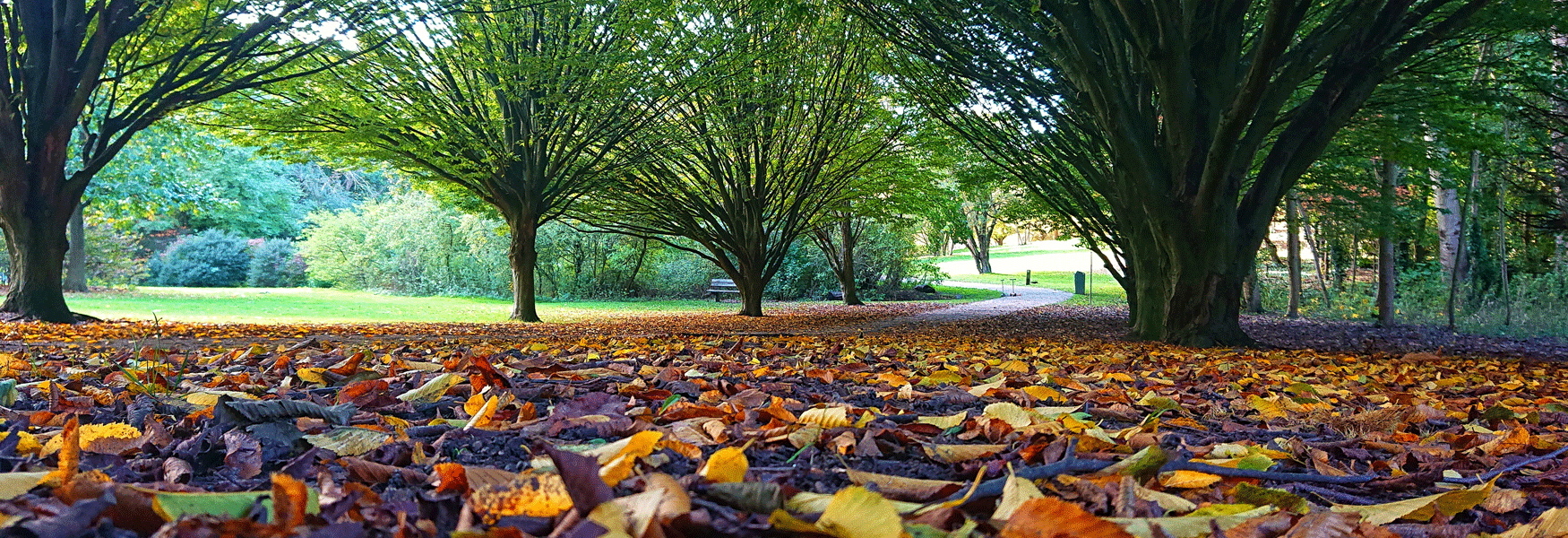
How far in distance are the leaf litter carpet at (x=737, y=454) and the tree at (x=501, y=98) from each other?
702 centimetres

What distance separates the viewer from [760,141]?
13.6 m

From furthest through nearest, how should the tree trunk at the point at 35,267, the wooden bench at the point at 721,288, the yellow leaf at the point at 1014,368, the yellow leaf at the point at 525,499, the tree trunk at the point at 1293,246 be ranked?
the wooden bench at the point at 721,288
the tree trunk at the point at 1293,246
the tree trunk at the point at 35,267
the yellow leaf at the point at 1014,368
the yellow leaf at the point at 525,499

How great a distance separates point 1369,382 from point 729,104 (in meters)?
8.50

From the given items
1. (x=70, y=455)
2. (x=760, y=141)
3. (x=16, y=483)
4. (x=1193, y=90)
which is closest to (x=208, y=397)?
(x=70, y=455)

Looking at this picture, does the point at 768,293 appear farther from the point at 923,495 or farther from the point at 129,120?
the point at 923,495

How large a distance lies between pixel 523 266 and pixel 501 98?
2818 millimetres

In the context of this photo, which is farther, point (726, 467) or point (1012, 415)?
point (1012, 415)

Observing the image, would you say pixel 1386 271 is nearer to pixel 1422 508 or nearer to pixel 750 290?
pixel 750 290

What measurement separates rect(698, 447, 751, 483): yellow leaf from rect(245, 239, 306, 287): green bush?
34.7m

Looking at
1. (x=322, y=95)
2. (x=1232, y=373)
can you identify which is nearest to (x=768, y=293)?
(x=322, y=95)

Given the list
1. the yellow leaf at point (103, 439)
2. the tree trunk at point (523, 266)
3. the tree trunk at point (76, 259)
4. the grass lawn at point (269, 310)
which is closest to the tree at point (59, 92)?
the grass lawn at point (269, 310)

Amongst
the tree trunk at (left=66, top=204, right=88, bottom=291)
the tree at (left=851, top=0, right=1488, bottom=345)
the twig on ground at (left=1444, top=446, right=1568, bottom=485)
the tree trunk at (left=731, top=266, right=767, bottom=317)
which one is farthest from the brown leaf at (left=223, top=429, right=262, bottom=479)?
the tree trunk at (left=66, top=204, right=88, bottom=291)

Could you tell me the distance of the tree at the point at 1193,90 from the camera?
557 cm

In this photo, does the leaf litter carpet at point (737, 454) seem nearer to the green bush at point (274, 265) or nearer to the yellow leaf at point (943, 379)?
the yellow leaf at point (943, 379)
